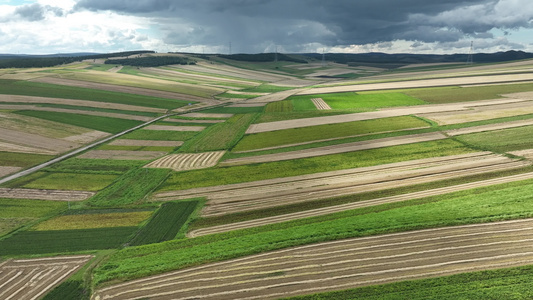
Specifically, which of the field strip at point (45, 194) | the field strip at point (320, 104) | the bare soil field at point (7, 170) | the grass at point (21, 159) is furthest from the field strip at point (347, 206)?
the field strip at point (320, 104)

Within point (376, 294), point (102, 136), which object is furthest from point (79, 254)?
point (102, 136)

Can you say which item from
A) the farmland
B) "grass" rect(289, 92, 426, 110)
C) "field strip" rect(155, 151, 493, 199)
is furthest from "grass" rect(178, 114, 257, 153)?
"grass" rect(289, 92, 426, 110)

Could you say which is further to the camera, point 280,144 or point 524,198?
point 280,144

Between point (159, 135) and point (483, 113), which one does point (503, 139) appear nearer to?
point (483, 113)

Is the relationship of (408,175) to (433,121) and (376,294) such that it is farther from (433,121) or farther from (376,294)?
(433,121)

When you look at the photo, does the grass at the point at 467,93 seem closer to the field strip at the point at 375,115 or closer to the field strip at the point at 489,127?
the field strip at the point at 375,115

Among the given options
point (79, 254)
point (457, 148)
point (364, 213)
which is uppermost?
point (457, 148)
